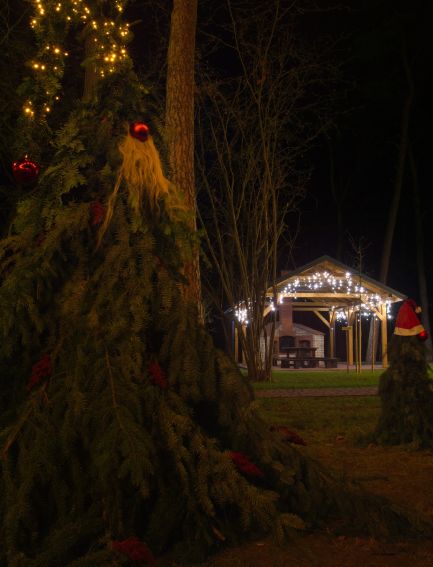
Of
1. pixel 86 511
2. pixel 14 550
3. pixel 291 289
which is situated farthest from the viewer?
pixel 291 289

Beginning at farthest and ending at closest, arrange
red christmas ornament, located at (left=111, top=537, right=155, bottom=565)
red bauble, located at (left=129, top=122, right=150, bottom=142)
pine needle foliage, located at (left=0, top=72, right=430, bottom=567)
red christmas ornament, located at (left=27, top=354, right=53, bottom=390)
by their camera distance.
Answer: red bauble, located at (left=129, top=122, right=150, bottom=142)
red christmas ornament, located at (left=27, top=354, right=53, bottom=390)
pine needle foliage, located at (left=0, top=72, right=430, bottom=567)
red christmas ornament, located at (left=111, top=537, right=155, bottom=565)

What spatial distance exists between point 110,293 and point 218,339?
4423cm

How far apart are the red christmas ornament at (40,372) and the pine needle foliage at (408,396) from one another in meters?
4.78

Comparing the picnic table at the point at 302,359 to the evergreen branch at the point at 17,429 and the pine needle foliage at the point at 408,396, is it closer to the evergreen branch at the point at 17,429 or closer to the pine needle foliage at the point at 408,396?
the pine needle foliage at the point at 408,396

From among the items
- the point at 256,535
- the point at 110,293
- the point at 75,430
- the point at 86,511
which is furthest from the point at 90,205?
the point at 256,535

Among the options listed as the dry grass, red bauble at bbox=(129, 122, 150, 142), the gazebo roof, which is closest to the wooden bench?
the gazebo roof

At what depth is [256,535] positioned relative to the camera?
4.10m

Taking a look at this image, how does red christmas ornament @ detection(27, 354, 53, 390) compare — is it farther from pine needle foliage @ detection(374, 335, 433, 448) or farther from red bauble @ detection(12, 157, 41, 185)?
pine needle foliage @ detection(374, 335, 433, 448)

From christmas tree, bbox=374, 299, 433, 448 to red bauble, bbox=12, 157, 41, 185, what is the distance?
486cm

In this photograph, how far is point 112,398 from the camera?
356 cm

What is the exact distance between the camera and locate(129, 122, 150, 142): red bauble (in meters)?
4.07

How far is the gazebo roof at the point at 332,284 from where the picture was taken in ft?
86.0

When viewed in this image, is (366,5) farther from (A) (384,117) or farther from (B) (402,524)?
(B) (402,524)

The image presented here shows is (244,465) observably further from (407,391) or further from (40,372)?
(407,391)
